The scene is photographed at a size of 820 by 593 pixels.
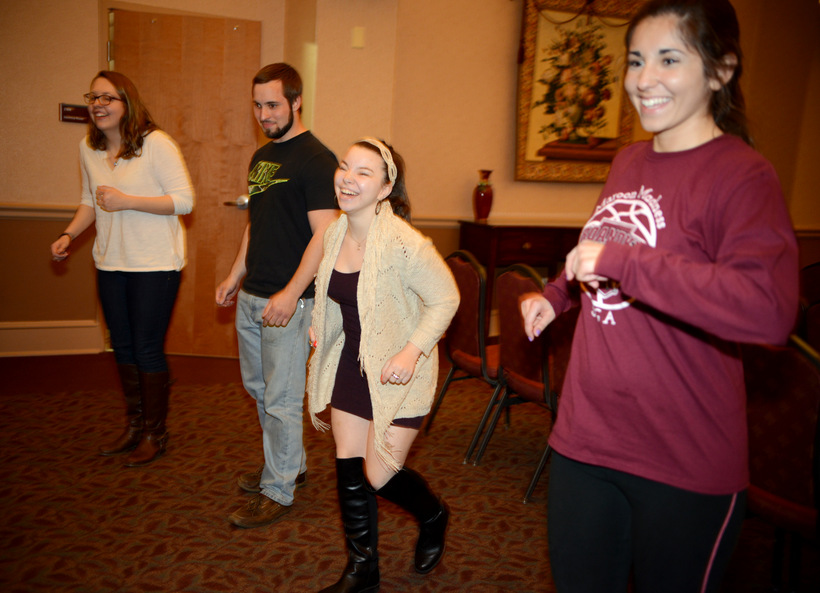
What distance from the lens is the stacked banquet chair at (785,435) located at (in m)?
1.81

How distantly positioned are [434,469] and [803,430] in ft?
5.57

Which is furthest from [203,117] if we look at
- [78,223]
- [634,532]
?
[634,532]

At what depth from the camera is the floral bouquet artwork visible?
18.2ft

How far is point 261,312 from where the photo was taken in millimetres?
2453

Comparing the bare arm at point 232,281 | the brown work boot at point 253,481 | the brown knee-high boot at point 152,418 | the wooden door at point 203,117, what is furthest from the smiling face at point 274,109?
the wooden door at point 203,117

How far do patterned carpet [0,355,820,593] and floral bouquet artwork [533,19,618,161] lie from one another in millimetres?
3100

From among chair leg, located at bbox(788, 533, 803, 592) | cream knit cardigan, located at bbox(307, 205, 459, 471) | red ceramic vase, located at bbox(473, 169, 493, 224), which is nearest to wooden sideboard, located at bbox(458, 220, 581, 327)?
red ceramic vase, located at bbox(473, 169, 493, 224)

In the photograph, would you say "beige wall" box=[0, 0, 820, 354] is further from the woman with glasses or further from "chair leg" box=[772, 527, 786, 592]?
"chair leg" box=[772, 527, 786, 592]

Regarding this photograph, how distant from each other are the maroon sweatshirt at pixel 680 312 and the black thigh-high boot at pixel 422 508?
32.4 inches

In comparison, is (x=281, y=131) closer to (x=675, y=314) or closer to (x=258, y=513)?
(x=258, y=513)

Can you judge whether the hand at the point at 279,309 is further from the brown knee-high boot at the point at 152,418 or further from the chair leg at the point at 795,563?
the chair leg at the point at 795,563

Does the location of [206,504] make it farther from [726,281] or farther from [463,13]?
[463,13]

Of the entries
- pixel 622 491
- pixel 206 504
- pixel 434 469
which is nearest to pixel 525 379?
pixel 434 469

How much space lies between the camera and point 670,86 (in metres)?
1.07
